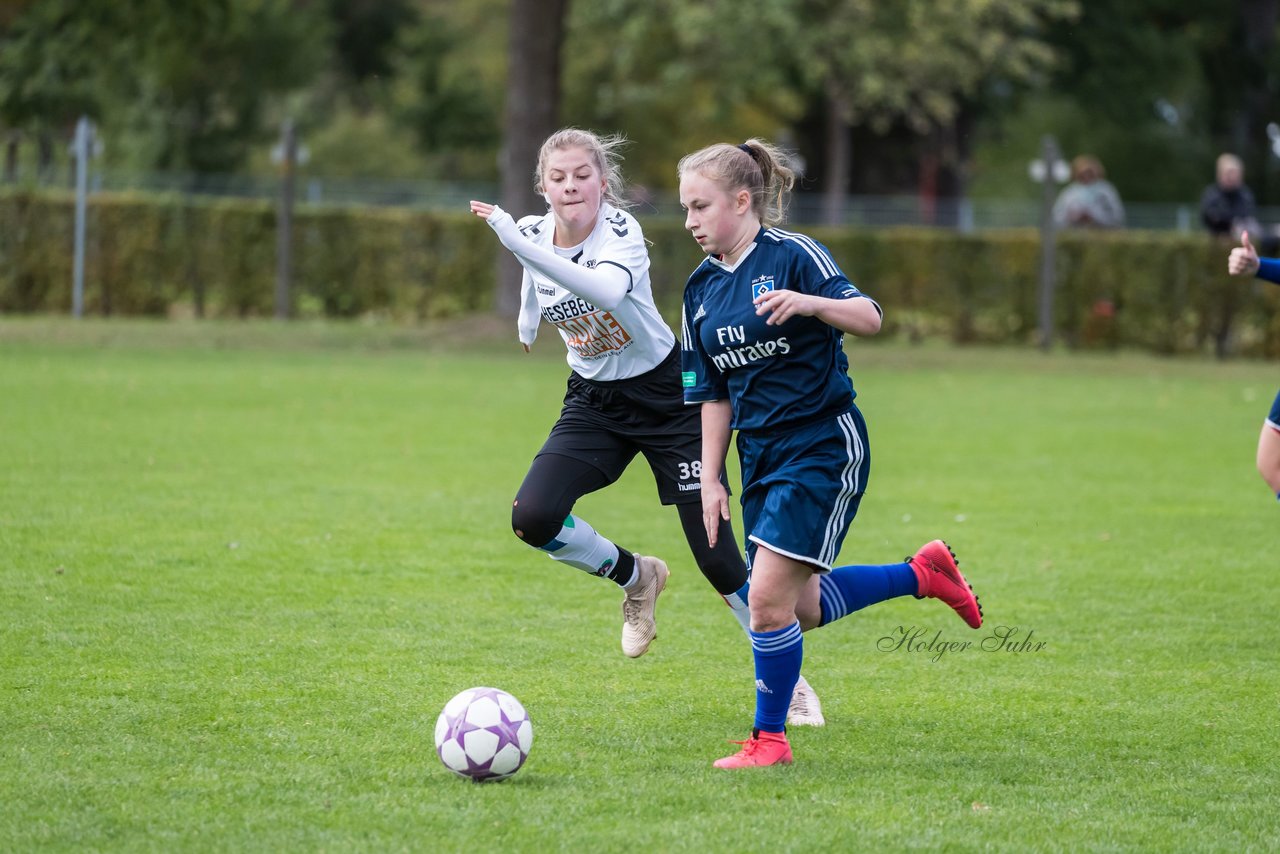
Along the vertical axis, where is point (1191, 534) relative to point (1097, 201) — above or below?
below

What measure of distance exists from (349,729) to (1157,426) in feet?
36.0

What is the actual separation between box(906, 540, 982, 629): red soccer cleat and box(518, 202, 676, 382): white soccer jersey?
48.4 inches

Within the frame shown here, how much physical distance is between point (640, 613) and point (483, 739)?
1606 mm

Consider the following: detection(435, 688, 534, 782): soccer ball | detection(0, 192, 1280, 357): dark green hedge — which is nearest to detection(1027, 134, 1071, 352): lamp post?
detection(0, 192, 1280, 357): dark green hedge

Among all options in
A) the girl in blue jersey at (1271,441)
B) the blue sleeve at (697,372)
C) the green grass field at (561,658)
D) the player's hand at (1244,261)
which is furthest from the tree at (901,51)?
the blue sleeve at (697,372)

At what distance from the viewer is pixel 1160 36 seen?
43.7 meters

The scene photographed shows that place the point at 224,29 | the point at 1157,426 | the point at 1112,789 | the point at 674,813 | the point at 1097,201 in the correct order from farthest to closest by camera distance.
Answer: the point at 224,29
the point at 1097,201
the point at 1157,426
the point at 1112,789
the point at 674,813

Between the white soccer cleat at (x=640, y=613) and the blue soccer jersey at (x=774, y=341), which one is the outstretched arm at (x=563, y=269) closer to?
the blue soccer jersey at (x=774, y=341)

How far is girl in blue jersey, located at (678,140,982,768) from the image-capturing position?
197 inches

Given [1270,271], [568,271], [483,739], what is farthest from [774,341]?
[1270,271]

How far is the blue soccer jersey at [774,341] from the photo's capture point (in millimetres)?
5066

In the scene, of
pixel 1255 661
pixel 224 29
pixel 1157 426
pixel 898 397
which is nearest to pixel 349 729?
pixel 1255 661

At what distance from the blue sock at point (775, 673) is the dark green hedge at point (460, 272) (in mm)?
17756

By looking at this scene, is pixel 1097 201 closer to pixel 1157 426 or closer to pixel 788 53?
pixel 1157 426
